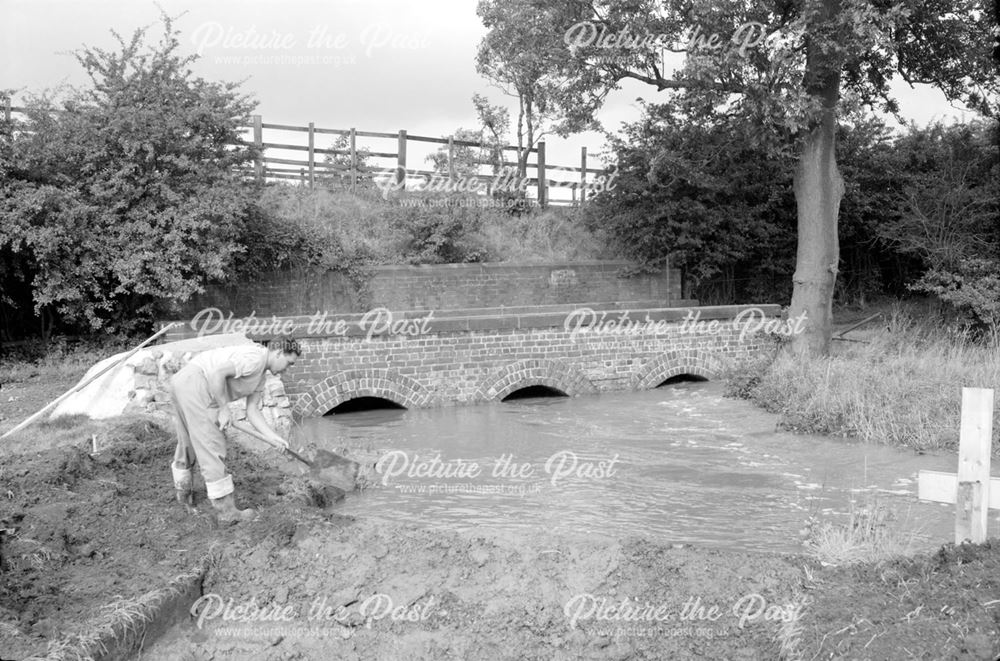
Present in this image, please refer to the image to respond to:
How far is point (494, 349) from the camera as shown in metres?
15.1

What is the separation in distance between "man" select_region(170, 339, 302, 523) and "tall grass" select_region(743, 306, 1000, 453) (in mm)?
8049

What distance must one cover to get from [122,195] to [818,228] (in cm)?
1382

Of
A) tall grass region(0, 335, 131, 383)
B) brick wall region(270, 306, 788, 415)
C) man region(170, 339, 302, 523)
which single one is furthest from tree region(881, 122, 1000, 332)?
tall grass region(0, 335, 131, 383)

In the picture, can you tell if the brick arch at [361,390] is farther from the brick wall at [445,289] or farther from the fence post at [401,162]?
the fence post at [401,162]

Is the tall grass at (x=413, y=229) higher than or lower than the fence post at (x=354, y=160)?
lower

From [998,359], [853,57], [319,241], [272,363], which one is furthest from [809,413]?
[319,241]

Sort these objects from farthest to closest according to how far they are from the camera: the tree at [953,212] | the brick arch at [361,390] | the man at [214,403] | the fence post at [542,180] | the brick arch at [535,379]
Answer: the fence post at [542,180] → the tree at [953,212] → the brick arch at [535,379] → the brick arch at [361,390] → the man at [214,403]

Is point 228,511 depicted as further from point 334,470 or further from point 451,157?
point 451,157

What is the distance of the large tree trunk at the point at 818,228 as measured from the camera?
→ 661 inches

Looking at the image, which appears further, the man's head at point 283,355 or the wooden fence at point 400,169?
the wooden fence at point 400,169

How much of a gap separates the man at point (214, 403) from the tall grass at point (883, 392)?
8049 mm

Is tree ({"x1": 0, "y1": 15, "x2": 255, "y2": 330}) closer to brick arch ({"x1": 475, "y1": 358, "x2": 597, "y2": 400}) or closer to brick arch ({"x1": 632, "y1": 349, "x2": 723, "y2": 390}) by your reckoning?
brick arch ({"x1": 475, "y1": 358, "x2": 597, "y2": 400})

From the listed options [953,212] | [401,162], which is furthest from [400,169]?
[953,212]

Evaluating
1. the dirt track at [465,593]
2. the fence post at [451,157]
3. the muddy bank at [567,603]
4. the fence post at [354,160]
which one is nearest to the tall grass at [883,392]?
the muddy bank at [567,603]
